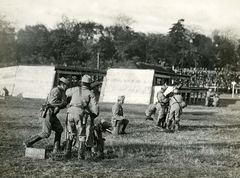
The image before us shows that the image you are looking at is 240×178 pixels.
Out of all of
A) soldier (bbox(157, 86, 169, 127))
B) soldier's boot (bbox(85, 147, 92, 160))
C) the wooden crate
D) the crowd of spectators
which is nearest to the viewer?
the wooden crate

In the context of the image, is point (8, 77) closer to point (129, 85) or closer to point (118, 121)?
point (129, 85)

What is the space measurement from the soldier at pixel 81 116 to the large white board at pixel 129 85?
18.9m

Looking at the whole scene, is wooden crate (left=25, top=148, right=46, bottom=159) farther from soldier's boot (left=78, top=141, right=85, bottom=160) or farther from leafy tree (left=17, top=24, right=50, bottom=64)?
leafy tree (left=17, top=24, right=50, bottom=64)

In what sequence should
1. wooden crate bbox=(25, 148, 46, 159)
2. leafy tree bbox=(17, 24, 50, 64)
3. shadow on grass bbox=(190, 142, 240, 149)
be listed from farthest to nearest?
leafy tree bbox=(17, 24, 50, 64) < shadow on grass bbox=(190, 142, 240, 149) < wooden crate bbox=(25, 148, 46, 159)

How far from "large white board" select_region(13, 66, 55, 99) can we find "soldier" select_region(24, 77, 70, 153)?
1914 centimetres

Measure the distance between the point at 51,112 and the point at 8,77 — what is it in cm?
2226

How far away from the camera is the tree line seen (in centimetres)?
5212

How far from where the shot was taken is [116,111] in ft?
41.0

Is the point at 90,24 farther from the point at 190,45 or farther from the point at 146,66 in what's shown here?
the point at 146,66

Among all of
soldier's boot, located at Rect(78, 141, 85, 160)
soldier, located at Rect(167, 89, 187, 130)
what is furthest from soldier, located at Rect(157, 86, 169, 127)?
soldier's boot, located at Rect(78, 141, 85, 160)

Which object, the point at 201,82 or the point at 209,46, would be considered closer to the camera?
the point at 201,82

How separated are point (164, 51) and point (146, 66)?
2047 cm

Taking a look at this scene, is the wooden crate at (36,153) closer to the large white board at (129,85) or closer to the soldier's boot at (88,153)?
the soldier's boot at (88,153)

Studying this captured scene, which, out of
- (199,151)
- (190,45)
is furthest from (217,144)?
(190,45)
